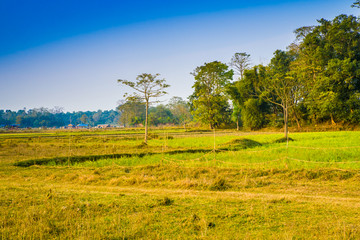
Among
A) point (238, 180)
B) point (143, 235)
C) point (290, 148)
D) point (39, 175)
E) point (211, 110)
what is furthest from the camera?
point (211, 110)

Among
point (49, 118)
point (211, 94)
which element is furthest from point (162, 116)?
point (49, 118)

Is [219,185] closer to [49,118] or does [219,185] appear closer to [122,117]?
[122,117]

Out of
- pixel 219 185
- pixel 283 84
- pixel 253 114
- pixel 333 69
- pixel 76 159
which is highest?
pixel 333 69

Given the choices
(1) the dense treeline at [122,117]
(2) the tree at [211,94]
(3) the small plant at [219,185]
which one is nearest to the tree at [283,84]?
(2) the tree at [211,94]

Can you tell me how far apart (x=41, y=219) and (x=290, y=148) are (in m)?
15.4

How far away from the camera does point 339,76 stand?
2955cm

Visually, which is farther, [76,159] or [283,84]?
[283,84]

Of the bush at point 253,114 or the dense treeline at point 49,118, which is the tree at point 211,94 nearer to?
the bush at point 253,114

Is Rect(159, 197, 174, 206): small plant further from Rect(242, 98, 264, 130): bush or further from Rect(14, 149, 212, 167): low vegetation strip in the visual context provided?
Rect(242, 98, 264, 130): bush

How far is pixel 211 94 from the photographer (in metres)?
49.6

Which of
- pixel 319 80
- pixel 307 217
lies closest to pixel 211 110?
pixel 319 80

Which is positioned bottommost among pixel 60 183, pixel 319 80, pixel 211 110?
pixel 60 183

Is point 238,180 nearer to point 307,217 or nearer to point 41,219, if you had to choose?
point 307,217

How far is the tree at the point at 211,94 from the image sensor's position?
47.7 m
